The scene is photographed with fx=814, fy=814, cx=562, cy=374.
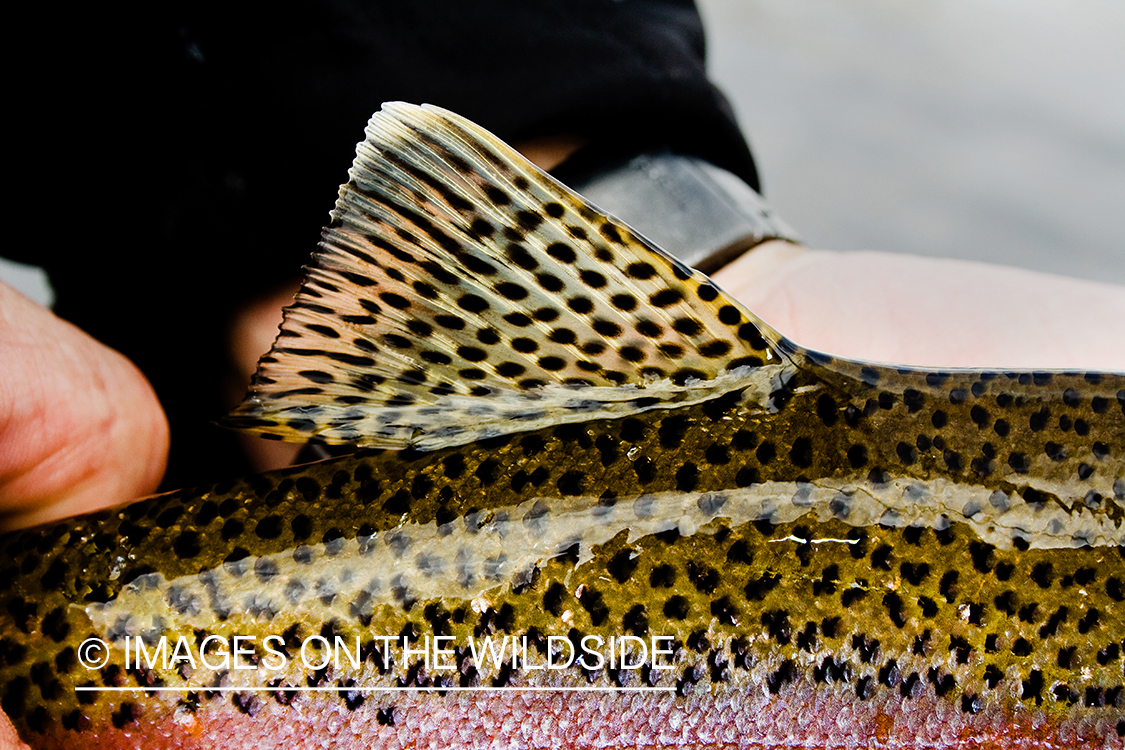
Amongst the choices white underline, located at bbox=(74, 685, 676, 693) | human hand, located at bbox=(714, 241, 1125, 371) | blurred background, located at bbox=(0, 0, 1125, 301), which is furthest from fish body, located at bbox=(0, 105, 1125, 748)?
blurred background, located at bbox=(0, 0, 1125, 301)

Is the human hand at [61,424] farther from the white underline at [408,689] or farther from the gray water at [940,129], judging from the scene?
the gray water at [940,129]

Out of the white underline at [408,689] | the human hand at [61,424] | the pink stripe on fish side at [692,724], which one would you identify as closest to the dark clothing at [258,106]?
the human hand at [61,424]

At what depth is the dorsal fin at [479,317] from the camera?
1.22 meters

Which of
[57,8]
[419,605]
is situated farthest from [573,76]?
[419,605]

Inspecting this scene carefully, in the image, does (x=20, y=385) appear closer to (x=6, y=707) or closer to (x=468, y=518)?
(x=6, y=707)

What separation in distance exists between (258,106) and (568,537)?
1.54m

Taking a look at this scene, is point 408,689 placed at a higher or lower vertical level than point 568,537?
lower

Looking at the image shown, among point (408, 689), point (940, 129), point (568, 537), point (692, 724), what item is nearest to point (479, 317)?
point (568, 537)

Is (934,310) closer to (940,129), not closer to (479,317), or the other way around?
(479,317)

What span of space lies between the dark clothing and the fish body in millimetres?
964

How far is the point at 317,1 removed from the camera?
2127mm

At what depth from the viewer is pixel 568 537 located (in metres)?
1.16

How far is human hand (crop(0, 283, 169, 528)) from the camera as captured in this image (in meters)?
1.67

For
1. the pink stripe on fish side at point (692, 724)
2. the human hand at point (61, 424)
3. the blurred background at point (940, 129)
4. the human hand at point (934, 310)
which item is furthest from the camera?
the blurred background at point (940, 129)
